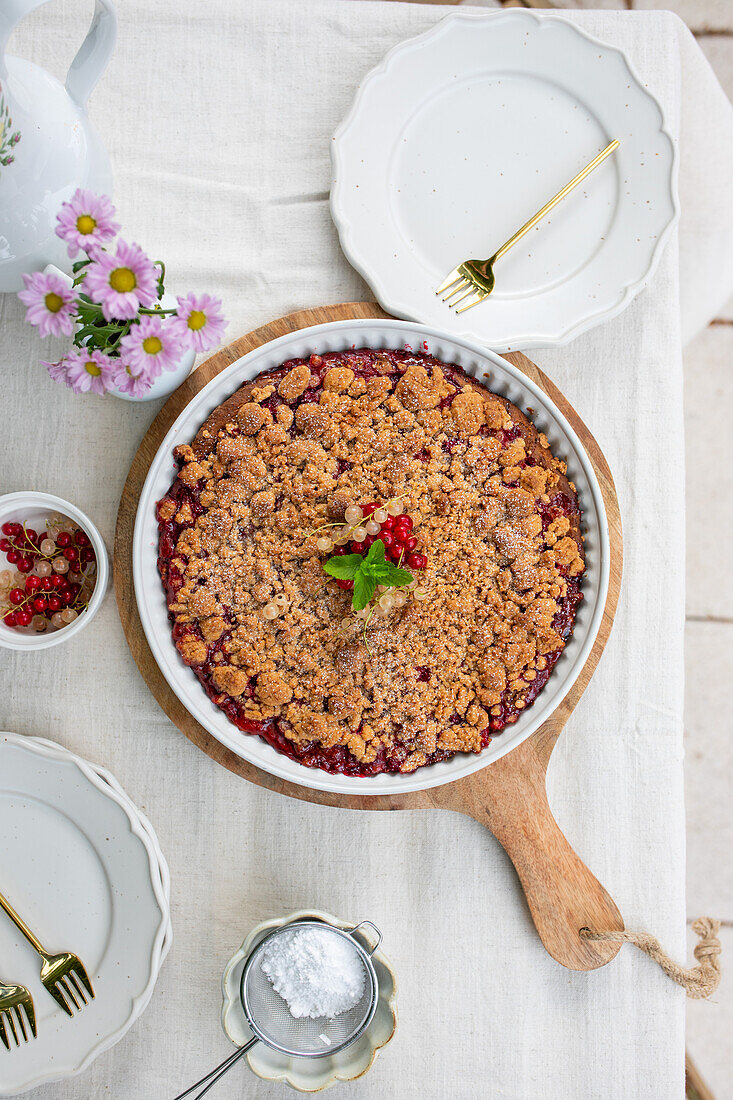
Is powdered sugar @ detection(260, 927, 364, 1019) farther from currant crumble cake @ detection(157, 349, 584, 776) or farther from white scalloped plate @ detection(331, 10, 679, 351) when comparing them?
white scalloped plate @ detection(331, 10, 679, 351)

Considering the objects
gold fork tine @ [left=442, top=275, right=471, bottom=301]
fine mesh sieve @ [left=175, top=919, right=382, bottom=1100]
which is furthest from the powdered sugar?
gold fork tine @ [left=442, top=275, right=471, bottom=301]

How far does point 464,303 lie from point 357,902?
1212 mm

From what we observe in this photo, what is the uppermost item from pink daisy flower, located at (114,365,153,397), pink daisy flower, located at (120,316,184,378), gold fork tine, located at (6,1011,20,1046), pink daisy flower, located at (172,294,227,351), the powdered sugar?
pink daisy flower, located at (172,294,227,351)

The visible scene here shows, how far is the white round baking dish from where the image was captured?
1.42 m

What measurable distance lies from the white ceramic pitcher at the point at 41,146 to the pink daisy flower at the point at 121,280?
21 centimetres

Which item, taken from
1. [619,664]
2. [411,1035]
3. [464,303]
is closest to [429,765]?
[619,664]

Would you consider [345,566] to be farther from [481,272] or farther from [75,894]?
[75,894]

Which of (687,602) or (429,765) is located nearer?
(429,765)

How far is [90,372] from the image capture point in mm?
1191

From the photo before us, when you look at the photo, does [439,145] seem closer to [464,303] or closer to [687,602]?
[464,303]

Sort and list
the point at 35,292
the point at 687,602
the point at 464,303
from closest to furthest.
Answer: the point at 35,292 < the point at 464,303 < the point at 687,602

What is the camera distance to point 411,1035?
61.2 inches

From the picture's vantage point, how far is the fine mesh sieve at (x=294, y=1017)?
1.40 meters

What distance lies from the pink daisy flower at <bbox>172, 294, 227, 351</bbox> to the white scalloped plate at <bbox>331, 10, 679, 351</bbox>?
0.45 meters
